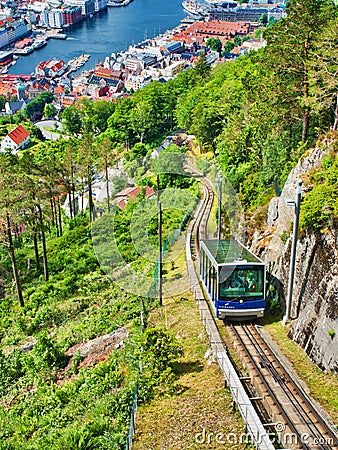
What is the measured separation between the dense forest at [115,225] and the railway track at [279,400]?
7.31 ft

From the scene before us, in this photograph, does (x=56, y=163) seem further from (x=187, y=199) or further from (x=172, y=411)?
(x=172, y=411)

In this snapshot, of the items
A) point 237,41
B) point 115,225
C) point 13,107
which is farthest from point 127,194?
point 237,41

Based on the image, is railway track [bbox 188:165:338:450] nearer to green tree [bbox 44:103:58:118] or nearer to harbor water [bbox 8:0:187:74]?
green tree [bbox 44:103:58:118]

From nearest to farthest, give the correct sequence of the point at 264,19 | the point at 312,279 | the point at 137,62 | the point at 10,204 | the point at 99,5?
the point at 312,279 < the point at 10,204 < the point at 137,62 < the point at 264,19 < the point at 99,5

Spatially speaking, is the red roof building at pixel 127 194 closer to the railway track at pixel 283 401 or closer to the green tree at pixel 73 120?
the railway track at pixel 283 401

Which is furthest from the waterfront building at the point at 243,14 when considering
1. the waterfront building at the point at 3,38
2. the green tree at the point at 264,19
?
the waterfront building at the point at 3,38

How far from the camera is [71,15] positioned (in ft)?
477

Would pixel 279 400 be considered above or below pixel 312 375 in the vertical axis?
above

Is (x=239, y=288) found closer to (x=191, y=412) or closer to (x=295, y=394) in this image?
(x=295, y=394)

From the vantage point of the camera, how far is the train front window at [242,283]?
1630 cm

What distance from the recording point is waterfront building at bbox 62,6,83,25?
475 feet

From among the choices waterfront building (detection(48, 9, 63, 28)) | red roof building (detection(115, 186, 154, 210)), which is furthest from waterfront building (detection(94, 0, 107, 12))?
red roof building (detection(115, 186, 154, 210))

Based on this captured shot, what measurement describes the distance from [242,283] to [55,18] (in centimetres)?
14229

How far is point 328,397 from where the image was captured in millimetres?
12664
